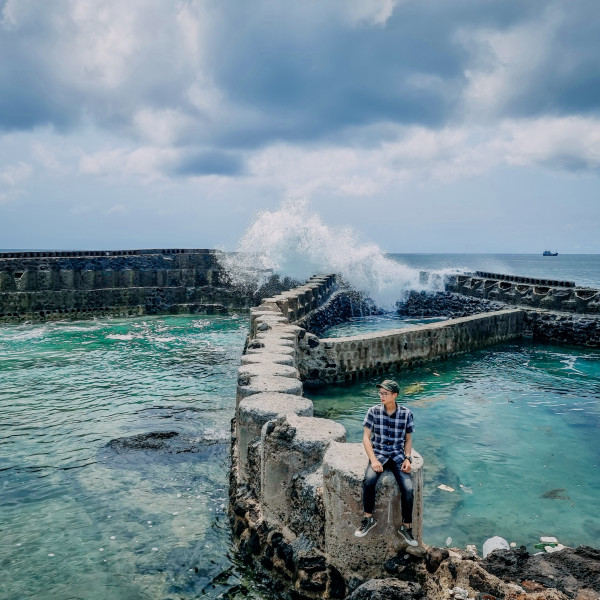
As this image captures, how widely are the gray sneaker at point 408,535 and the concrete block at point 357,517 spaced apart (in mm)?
33

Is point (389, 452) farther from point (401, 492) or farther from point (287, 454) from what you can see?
point (287, 454)

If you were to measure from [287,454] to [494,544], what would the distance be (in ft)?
6.71

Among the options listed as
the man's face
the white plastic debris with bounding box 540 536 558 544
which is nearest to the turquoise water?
the man's face

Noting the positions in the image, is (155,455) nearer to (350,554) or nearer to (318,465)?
(318,465)

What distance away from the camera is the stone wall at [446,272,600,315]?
16.9 meters

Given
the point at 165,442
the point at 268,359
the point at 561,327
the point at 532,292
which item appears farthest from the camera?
the point at 532,292

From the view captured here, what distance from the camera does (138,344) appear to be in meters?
14.9

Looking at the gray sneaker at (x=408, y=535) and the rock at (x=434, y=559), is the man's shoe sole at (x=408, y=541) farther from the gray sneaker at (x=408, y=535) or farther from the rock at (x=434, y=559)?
the rock at (x=434, y=559)

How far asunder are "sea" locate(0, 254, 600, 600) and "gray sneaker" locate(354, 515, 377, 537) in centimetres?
110

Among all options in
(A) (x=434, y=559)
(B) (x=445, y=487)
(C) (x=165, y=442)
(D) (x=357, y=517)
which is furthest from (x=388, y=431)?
(C) (x=165, y=442)

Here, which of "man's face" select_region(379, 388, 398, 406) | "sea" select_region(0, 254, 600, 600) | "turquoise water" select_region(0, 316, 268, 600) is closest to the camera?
"man's face" select_region(379, 388, 398, 406)

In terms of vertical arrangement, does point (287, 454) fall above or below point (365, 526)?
above

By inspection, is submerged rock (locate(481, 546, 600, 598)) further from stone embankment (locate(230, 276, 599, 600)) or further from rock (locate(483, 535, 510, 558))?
rock (locate(483, 535, 510, 558))

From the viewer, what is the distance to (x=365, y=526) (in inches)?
147
